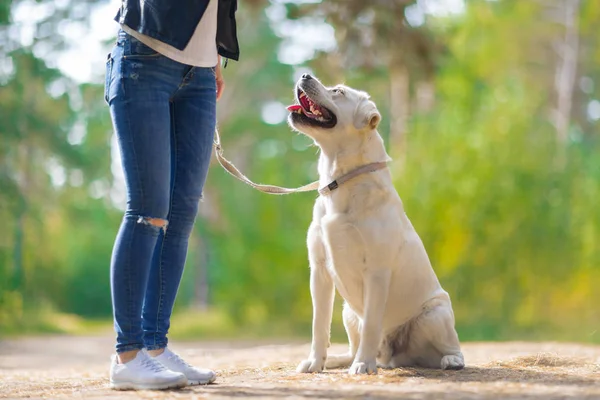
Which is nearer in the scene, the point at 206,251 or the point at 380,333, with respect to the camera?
the point at 380,333

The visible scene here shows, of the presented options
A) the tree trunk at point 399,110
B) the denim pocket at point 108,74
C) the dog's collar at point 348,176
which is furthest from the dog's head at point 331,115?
the tree trunk at point 399,110

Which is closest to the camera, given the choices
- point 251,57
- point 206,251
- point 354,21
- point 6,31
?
point 354,21

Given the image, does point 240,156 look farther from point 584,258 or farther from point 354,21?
point 584,258

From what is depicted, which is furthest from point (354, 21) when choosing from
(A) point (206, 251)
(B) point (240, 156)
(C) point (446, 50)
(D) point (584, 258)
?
(B) point (240, 156)

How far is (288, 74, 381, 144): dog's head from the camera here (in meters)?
3.90

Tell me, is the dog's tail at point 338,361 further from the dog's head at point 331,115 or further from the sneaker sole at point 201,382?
the dog's head at point 331,115

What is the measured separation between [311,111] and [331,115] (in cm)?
13

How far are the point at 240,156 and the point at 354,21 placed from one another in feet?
37.1

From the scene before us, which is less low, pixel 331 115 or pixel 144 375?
pixel 331 115

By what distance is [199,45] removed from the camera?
3383 millimetres

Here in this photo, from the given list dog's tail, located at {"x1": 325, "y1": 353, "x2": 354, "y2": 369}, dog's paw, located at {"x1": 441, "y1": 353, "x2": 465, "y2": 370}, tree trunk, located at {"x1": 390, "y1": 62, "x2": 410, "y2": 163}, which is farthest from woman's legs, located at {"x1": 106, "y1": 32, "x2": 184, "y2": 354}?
tree trunk, located at {"x1": 390, "y1": 62, "x2": 410, "y2": 163}

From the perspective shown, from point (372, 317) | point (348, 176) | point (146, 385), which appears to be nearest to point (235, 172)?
point (348, 176)

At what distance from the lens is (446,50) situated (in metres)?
11.4

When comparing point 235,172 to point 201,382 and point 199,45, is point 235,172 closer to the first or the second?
point 199,45
